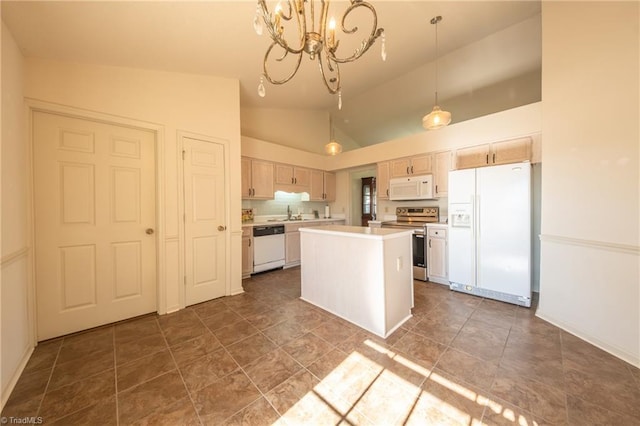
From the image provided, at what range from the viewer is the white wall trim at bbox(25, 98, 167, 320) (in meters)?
2.01

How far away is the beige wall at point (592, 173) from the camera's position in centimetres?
181

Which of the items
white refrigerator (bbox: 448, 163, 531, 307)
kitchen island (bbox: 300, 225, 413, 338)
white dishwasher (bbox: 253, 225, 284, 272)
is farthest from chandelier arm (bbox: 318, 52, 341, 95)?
white dishwasher (bbox: 253, 225, 284, 272)

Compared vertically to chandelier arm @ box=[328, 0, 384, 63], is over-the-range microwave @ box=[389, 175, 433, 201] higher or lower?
lower

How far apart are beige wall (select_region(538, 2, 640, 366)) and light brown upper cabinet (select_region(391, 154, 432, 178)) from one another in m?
1.69

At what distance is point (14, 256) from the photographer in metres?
1.69

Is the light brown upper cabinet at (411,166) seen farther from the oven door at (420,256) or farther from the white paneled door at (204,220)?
the white paneled door at (204,220)

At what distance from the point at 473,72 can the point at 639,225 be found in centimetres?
312

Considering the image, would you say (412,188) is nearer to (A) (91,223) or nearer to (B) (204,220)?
(B) (204,220)

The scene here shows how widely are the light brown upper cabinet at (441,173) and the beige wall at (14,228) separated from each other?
4814 mm

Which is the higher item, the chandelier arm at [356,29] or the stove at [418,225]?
the chandelier arm at [356,29]

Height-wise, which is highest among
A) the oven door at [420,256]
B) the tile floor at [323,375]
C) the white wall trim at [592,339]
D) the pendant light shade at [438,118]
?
the pendant light shade at [438,118]

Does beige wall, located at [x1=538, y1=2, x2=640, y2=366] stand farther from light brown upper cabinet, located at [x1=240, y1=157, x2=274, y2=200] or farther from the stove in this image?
light brown upper cabinet, located at [x1=240, y1=157, x2=274, y2=200]

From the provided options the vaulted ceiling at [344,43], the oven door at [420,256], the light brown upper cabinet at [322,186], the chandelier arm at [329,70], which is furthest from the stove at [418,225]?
the chandelier arm at [329,70]

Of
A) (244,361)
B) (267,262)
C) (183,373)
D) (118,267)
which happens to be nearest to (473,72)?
(267,262)
